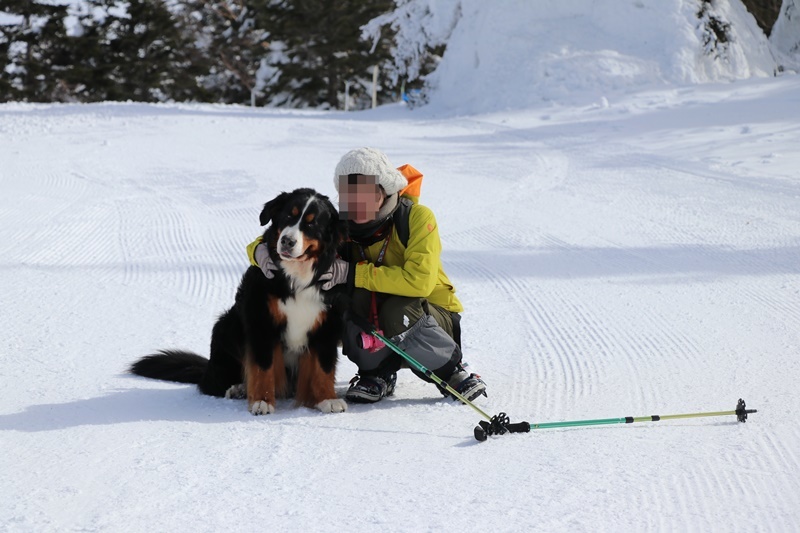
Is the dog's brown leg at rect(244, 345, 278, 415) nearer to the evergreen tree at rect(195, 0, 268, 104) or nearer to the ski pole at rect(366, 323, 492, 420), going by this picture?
the ski pole at rect(366, 323, 492, 420)

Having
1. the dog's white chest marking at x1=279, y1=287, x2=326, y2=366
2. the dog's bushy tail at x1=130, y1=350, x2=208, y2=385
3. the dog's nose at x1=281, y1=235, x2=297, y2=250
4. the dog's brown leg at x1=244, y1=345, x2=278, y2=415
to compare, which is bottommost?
the dog's bushy tail at x1=130, y1=350, x2=208, y2=385

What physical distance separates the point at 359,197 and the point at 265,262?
0.50m

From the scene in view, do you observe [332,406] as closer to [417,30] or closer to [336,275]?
[336,275]

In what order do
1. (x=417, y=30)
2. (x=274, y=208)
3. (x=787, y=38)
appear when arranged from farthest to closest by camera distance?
(x=417, y=30) → (x=787, y=38) → (x=274, y=208)

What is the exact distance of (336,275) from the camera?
12.9ft

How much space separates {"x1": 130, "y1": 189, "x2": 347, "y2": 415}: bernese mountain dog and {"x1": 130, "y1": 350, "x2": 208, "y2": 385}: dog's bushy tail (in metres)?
0.32

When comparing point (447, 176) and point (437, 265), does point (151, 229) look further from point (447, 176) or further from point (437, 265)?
point (437, 265)

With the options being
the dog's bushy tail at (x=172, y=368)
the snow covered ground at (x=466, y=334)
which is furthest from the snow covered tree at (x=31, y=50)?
the dog's bushy tail at (x=172, y=368)

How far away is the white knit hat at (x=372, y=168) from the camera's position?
3822 millimetres

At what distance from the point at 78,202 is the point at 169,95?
27632mm

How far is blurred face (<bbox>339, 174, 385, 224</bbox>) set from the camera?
3846 mm

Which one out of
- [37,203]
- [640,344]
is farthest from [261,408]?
[37,203]

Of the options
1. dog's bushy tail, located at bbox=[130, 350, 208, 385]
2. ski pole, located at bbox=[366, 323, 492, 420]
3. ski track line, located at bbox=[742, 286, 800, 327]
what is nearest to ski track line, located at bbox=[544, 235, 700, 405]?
ski track line, located at bbox=[742, 286, 800, 327]

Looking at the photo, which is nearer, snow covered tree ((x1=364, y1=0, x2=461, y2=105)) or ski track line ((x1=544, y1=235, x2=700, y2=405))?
ski track line ((x1=544, y1=235, x2=700, y2=405))
